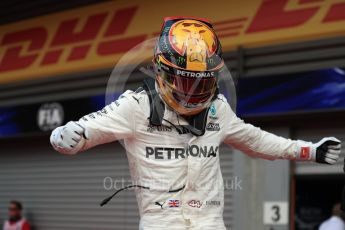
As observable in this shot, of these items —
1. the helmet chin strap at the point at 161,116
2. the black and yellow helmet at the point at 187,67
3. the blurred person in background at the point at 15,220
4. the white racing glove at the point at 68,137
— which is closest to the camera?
the white racing glove at the point at 68,137

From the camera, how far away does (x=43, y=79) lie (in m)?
11.4

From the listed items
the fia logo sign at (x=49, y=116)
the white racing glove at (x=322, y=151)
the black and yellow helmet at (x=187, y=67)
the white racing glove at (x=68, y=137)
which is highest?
the fia logo sign at (x=49, y=116)

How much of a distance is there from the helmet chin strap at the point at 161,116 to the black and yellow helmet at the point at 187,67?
4cm

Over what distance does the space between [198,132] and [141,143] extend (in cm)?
31

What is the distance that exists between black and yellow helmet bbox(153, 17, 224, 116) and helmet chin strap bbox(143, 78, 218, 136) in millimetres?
36

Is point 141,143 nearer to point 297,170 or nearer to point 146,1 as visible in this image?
point 297,170

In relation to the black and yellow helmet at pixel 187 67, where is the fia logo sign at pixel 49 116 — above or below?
above

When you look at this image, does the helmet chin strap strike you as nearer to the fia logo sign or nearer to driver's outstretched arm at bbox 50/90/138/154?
driver's outstretched arm at bbox 50/90/138/154

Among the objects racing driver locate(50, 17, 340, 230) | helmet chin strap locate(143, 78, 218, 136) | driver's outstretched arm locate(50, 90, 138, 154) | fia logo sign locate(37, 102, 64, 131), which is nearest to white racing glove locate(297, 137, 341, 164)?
racing driver locate(50, 17, 340, 230)

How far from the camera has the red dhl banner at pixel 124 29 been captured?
27.3 ft

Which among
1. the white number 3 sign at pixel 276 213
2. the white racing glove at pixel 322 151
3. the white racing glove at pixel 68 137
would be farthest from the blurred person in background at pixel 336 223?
the white racing glove at pixel 68 137

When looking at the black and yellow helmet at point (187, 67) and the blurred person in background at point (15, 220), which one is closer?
the black and yellow helmet at point (187, 67)

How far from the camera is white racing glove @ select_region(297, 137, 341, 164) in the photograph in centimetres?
380

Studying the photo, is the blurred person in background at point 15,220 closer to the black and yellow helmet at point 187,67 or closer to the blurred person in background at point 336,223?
the blurred person in background at point 336,223
